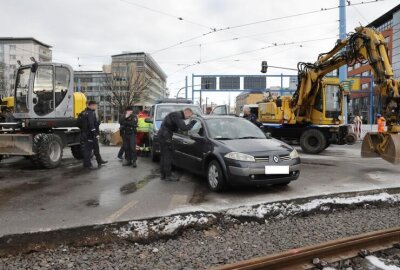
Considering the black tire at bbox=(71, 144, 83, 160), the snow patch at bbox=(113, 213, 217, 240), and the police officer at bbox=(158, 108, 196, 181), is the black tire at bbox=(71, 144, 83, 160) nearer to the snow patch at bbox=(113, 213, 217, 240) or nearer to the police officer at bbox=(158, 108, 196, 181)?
the police officer at bbox=(158, 108, 196, 181)

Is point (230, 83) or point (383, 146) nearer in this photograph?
point (383, 146)

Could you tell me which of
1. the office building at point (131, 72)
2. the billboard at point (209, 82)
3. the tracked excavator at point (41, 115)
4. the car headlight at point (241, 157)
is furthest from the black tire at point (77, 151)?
the office building at point (131, 72)

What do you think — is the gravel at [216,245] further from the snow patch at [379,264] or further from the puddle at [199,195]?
the puddle at [199,195]

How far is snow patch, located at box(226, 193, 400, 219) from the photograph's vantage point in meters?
6.44

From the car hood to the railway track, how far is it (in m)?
2.86

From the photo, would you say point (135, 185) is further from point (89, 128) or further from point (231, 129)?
point (89, 128)

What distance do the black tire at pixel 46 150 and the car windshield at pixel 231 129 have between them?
4566mm

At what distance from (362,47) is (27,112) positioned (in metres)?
9.96

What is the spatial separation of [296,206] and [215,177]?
1736mm

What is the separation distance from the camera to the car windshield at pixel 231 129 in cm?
852

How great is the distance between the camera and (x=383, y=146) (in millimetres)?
11070

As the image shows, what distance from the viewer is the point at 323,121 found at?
1545cm

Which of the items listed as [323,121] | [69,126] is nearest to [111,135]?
[69,126]

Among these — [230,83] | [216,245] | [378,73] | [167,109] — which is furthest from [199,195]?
[230,83]
